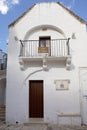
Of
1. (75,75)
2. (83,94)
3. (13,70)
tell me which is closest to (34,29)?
(13,70)

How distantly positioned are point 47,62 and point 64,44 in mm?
1544

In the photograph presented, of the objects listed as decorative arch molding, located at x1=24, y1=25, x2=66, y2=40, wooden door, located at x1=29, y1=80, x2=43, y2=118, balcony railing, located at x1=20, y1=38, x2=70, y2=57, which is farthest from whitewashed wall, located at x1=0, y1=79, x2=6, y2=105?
decorative arch molding, located at x1=24, y1=25, x2=66, y2=40

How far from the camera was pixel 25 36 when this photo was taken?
1423 cm

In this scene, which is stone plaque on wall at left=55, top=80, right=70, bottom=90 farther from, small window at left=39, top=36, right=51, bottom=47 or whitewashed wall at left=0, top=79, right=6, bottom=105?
whitewashed wall at left=0, top=79, right=6, bottom=105

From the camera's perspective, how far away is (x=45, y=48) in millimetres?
13969

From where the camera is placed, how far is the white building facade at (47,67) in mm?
13211

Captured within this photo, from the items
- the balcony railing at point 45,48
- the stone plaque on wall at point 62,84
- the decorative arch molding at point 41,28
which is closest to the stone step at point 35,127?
the stone plaque on wall at point 62,84

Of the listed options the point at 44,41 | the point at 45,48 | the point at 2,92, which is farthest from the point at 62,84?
the point at 2,92

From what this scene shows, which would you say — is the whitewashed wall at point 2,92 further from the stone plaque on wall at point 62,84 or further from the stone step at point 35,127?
the stone step at point 35,127

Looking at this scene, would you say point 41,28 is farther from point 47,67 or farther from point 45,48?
point 47,67

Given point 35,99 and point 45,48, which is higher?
point 45,48

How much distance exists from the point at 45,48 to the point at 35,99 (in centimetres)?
317

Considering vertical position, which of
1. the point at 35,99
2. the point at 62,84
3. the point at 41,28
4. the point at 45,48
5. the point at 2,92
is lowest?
the point at 35,99

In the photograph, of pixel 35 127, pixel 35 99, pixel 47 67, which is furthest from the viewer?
pixel 35 99
